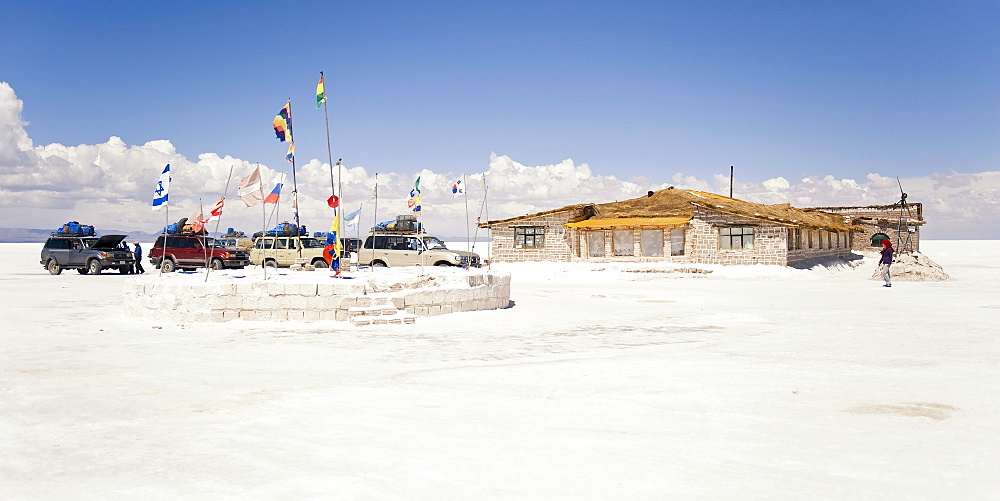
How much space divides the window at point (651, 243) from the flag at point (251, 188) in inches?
1008

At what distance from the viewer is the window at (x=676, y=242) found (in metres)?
36.5

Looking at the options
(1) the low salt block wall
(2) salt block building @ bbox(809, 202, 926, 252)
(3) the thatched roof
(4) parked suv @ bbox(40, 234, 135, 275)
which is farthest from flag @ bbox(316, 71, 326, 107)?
(2) salt block building @ bbox(809, 202, 926, 252)

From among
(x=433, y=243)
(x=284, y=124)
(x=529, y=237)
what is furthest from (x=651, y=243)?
(x=284, y=124)

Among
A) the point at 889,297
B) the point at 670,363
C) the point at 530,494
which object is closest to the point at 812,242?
the point at 889,297

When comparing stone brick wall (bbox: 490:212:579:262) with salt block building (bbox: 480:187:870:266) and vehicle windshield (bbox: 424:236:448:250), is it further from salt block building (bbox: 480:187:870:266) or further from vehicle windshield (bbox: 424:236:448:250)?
vehicle windshield (bbox: 424:236:448:250)

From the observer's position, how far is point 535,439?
564 cm

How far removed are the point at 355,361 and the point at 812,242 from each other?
38097mm

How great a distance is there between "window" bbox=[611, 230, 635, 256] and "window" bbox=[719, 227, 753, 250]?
15.2ft

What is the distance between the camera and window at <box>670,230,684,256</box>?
3647 cm

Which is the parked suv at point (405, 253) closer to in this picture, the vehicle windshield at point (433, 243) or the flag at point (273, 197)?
the vehicle windshield at point (433, 243)


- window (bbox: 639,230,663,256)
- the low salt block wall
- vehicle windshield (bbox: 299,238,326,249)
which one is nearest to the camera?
the low salt block wall

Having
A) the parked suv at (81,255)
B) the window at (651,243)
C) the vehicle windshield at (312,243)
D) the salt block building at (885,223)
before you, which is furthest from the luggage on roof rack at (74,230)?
the salt block building at (885,223)

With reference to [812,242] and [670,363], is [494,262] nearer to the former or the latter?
[812,242]

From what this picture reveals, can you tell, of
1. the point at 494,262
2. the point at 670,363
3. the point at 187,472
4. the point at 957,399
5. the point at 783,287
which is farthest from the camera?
the point at 494,262
